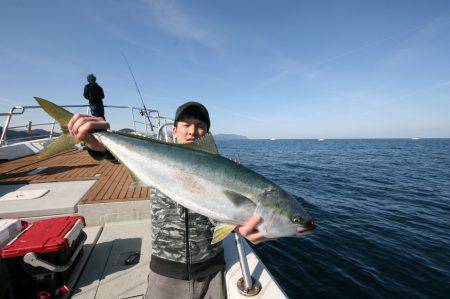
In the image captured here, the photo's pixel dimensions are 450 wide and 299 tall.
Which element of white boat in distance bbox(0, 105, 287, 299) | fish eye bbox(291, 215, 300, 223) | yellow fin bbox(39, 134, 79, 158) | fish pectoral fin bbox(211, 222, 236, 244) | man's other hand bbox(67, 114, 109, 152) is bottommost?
white boat in distance bbox(0, 105, 287, 299)

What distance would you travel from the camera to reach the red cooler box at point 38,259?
3422mm

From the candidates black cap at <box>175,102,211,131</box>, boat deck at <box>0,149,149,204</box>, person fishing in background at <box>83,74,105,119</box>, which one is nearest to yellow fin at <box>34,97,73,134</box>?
black cap at <box>175,102,211,131</box>

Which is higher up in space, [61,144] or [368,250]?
[61,144]

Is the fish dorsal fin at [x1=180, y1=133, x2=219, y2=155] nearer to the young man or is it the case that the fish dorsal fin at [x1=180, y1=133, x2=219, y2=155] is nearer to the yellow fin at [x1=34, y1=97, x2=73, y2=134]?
the young man

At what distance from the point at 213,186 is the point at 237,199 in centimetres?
29

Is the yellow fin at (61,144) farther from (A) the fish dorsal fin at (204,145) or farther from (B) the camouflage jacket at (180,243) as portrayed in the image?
(A) the fish dorsal fin at (204,145)

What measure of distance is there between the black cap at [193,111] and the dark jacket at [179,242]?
125 centimetres

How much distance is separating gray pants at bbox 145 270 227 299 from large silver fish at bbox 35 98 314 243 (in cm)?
131

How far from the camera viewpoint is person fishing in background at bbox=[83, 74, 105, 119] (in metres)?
11.4

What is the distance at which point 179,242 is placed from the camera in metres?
3.30

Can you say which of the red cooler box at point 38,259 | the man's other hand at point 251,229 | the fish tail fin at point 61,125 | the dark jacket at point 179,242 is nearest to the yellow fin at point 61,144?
the fish tail fin at point 61,125

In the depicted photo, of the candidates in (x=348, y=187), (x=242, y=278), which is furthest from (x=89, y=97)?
(x=348, y=187)

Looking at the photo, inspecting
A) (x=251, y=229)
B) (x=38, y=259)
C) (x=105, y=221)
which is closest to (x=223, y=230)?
(x=251, y=229)

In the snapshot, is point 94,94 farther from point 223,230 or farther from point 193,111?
point 223,230
